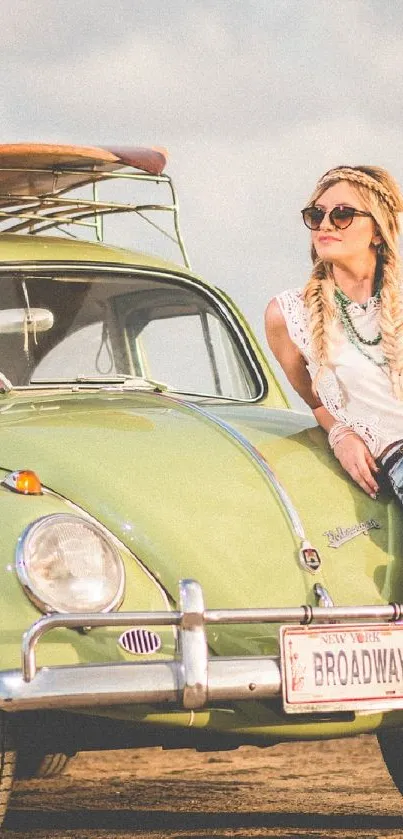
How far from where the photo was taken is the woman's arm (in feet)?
17.2

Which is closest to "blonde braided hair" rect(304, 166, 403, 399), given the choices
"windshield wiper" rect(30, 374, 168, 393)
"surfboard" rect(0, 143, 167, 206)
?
"windshield wiper" rect(30, 374, 168, 393)

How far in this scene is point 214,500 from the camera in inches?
195

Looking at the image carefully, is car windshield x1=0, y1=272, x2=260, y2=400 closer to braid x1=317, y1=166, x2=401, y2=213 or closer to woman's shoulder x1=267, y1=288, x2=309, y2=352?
woman's shoulder x1=267, y1=288, x2=309, y2=352

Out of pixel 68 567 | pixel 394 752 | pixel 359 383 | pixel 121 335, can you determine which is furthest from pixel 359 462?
pixel 121 335

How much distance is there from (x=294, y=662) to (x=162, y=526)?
2.29 ft

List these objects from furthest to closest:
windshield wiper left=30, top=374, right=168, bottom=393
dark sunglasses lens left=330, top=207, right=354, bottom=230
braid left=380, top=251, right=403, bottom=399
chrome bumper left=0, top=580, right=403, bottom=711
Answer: windshield wiper left=30, top=374, right=168, bottom=393 → dark sunglasses lens left=330, top=207, right=354, bottom=230 → braid left=380, top=251, right=403, bottom=399 → chrome bumper left=0, top=580, right=403, bottom=711

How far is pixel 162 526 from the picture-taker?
188 inches

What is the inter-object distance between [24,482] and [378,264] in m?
1.51

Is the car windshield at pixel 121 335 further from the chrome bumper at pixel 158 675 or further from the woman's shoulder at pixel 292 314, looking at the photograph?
the chrome bumper at pixel 158 675

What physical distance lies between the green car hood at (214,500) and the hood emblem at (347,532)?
0.04 feet

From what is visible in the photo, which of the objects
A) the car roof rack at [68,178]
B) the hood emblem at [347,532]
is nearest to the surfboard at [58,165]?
the car roof rack at [68,178]

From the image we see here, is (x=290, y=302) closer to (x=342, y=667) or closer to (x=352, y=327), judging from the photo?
(x=352, y=327)

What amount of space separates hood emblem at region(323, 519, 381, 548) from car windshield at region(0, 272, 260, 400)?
159cm

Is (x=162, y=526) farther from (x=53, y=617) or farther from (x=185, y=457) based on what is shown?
(x=53, y=617)
